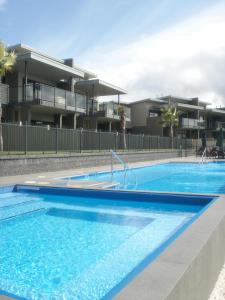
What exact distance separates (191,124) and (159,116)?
5405 millimetres

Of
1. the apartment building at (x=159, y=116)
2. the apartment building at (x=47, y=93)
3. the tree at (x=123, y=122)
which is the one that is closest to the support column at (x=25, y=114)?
the apartment building at (x=47, y=93)

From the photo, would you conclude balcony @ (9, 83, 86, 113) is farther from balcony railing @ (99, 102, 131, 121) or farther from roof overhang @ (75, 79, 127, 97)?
balcony railing @ (99, 102, 131, 121)

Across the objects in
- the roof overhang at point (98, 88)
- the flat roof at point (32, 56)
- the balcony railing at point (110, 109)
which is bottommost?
the balcony railing at point (110, 109)

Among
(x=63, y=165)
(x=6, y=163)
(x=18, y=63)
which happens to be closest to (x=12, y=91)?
(x=18, y=63)

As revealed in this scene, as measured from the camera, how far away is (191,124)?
44.5 m

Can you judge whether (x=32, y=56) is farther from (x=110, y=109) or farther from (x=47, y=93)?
(x=110, y=109)

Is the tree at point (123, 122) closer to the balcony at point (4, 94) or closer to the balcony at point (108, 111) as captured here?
the balcony at point (108, 111)

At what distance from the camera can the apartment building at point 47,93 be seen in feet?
72.8

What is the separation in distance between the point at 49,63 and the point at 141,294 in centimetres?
2180

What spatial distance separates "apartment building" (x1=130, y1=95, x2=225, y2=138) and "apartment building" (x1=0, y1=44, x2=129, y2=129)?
10.8 m

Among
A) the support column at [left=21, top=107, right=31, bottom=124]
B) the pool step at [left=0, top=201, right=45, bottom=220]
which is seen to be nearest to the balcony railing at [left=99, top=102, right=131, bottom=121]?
the support column at [left=21, top=107, right=31, bottom=124]

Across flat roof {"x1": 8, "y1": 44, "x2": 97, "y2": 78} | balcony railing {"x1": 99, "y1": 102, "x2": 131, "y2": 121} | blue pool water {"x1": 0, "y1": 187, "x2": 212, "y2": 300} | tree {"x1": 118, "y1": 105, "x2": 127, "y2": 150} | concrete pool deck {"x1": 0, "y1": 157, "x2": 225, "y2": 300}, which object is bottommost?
blue pool water {"x1": 0, "y1": 187, "x2": 212, "y2": 300}

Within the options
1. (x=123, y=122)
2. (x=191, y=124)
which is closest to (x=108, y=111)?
(x=123, y=122)

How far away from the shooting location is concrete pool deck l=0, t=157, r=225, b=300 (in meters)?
2.62
